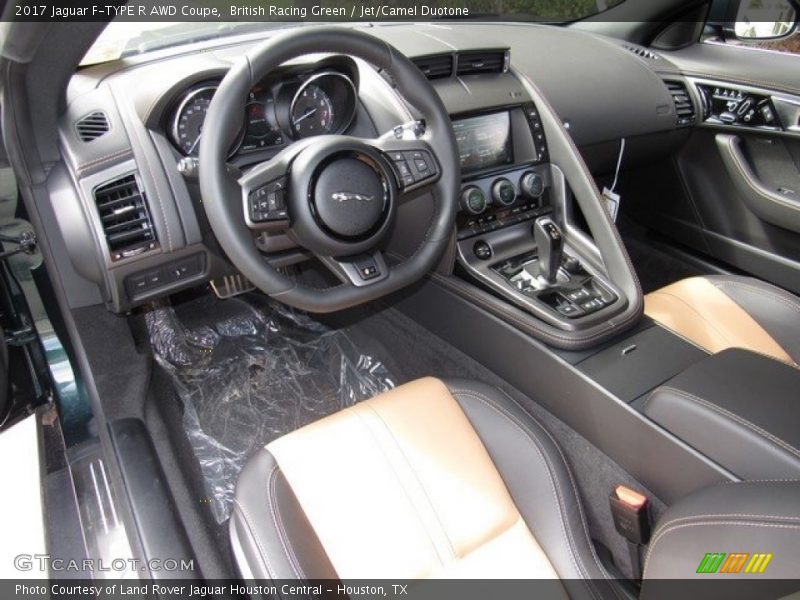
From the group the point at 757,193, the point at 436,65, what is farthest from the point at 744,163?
Answer: the point at 436,65

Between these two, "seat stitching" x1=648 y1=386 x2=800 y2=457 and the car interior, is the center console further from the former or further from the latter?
"seat stitching" x1=648 y1=386 x2=800 y2=457

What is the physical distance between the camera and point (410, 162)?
50.0 inches

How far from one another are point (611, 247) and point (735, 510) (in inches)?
39.3

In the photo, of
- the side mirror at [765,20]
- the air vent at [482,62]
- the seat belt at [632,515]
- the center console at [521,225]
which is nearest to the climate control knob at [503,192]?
the center console at [521,225]

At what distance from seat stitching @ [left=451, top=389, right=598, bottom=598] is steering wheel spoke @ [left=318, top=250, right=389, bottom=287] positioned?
1.01 feet

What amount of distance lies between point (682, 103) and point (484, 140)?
1069 millimetres

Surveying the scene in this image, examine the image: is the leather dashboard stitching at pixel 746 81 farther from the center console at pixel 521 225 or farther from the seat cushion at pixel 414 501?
the seat cushion at pixel 414 501

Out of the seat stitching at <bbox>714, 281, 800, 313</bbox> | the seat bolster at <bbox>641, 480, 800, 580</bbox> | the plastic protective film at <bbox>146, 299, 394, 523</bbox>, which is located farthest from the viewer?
the plastic protective film at <bbox>146, 299, 394, 523</bbox>

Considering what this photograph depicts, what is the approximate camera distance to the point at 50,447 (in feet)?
5.06

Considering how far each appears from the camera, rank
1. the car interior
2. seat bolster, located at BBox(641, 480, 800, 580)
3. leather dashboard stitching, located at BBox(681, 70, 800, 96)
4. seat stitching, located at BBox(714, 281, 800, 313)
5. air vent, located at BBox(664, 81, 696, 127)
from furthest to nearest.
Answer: air vent, located at BBox(664, 81, 696, 127) < leather dashboard stitching, located at BBox(681, 70, 800, 96) < seat stitching, located at BBox(714, 281, 800, 313) < the car interior < seat bolster, located at BBox(641, 480, 800, 580)

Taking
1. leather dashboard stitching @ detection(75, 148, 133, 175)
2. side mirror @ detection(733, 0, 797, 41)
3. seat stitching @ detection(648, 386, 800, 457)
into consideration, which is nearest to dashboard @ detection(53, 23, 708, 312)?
leather dashboard stitching @ detection(75, 148, 133, 175)

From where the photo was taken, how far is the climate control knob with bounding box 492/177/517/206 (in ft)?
5.64

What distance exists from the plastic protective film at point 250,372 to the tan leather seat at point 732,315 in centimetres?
89

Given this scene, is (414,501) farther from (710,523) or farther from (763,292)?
(763,292)
